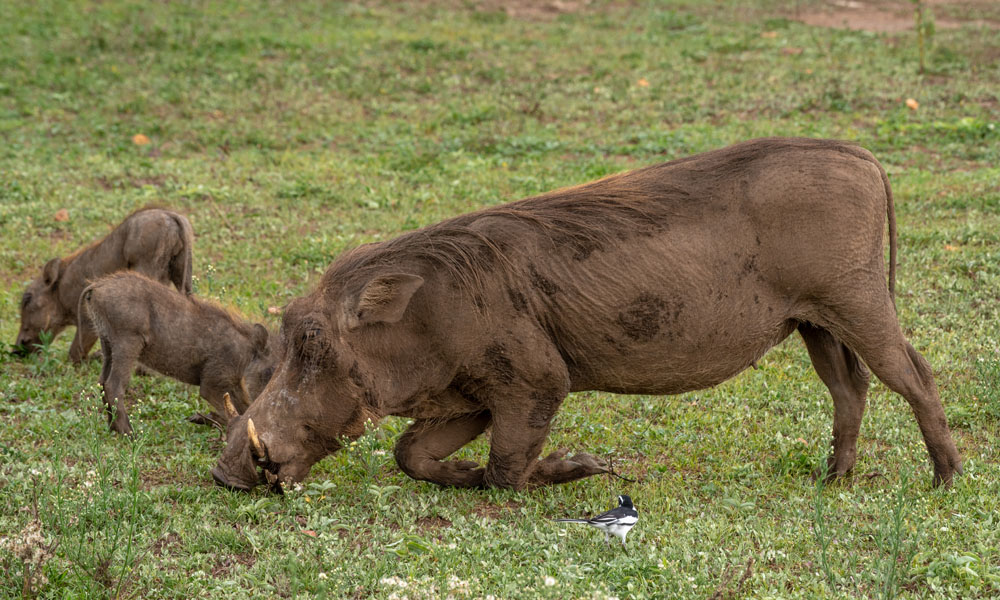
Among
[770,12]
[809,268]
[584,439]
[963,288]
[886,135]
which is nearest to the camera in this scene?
[809,268]

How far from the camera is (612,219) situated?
177 inches

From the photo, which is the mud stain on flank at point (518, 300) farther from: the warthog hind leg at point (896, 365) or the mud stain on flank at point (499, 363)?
the warthog hind leg at point (896, 365)

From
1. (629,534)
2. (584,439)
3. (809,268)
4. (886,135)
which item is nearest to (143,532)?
(629,534)

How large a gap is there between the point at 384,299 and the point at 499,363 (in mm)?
535

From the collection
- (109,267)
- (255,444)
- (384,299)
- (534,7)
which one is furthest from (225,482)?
(534,7)

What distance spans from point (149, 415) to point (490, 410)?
2.25 metres

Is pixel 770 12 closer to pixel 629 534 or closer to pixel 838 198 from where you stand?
pixel 838 198

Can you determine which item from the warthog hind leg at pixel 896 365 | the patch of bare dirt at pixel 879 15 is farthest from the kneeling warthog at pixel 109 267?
the patch of bare dirt at pixel 879 15

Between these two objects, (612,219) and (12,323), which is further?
(12,323)

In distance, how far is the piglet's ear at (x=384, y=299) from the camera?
4301 mm

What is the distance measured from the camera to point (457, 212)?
8.65m

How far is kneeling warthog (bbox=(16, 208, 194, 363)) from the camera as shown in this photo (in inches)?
265

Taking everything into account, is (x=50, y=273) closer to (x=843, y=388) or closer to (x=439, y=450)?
(x=439, y=450)

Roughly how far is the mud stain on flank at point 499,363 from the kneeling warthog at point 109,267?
314 centimetres
